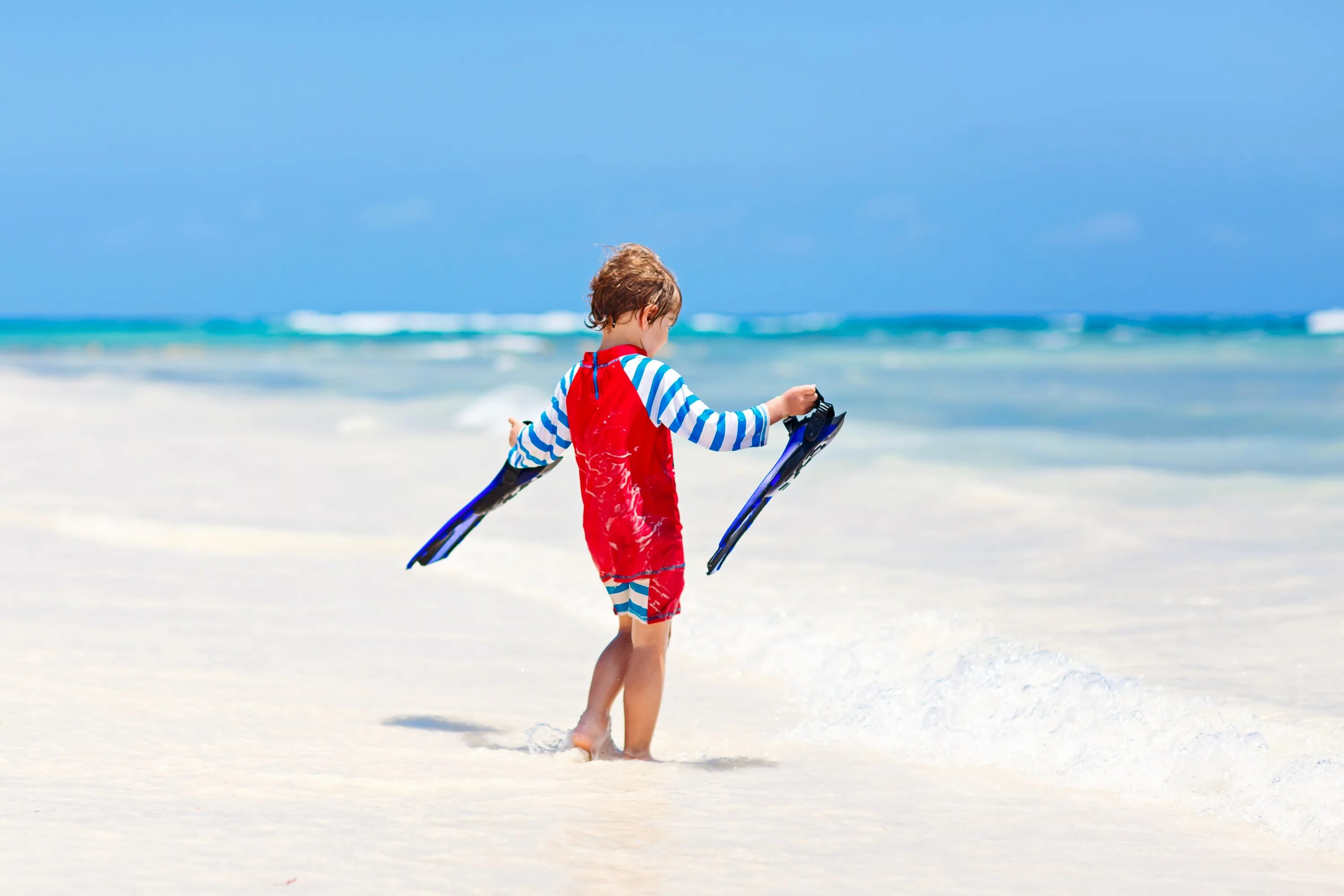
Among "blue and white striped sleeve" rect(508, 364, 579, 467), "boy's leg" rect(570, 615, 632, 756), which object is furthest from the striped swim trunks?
"blue and white striped sleeve" rect(508, 364, 579, 467)

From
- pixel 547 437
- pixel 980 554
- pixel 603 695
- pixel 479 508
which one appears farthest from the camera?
pixel 980 554

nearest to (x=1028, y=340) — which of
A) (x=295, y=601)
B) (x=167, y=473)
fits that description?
(x=167, y=473)

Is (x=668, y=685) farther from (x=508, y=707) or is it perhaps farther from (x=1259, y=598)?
(x=1259, y=598)

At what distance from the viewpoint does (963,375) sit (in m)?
22.6

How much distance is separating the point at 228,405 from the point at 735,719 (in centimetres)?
1227

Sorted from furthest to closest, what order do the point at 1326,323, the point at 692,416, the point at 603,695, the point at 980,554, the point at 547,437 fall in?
the point at 1326,323
the point at 980,554
the point at 547,437
the point at 603,695
the point at 692,416

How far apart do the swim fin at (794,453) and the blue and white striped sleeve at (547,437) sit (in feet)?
1.64

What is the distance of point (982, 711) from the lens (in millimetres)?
3570

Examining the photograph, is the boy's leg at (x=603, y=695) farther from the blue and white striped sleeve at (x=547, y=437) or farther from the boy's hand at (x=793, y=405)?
the boy's hand at (x=793, y=405)

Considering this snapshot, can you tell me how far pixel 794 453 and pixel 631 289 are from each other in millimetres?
558

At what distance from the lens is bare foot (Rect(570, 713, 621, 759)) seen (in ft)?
10.6

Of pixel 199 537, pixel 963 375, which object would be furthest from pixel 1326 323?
pixel 199 537

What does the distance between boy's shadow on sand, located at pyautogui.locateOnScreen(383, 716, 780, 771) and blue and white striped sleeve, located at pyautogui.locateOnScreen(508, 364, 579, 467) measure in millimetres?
711

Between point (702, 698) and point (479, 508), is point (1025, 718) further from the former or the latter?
point (479, 508)
